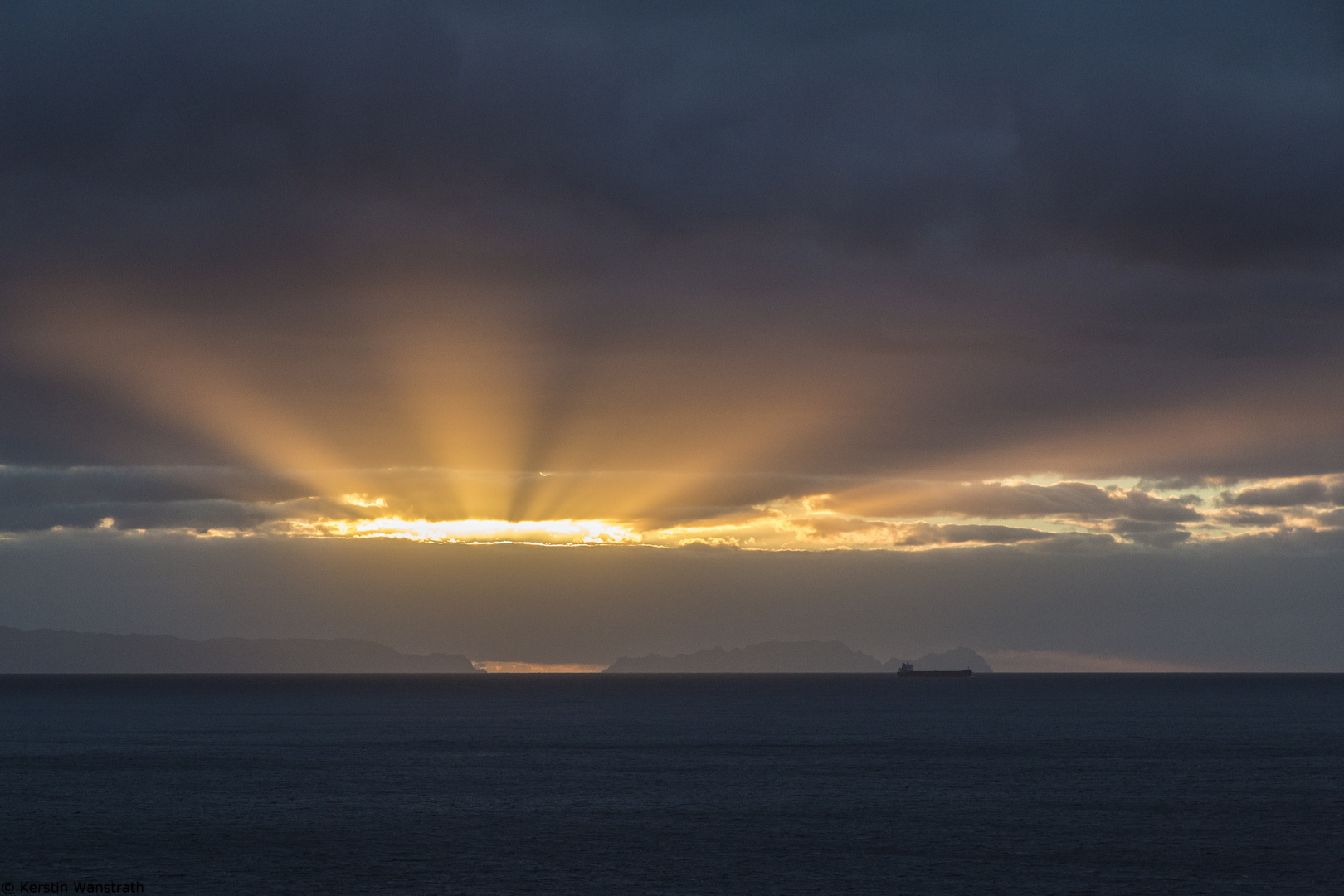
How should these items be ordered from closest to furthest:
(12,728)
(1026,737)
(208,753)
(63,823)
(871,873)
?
(871,873), (63,823), (208,753), (1026,737), (12,728)

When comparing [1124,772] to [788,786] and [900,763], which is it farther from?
[788,786]

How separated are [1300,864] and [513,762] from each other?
8284 centimetres

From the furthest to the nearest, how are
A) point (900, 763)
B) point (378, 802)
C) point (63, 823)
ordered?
point (900, 763) → point (378, 802) → point (63, 823)

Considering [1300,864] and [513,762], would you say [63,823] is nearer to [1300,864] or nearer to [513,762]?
[513,762]

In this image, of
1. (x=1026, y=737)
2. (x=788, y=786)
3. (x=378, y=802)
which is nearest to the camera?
(x=378, y=802)

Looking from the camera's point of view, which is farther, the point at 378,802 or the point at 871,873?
the point at 378,802

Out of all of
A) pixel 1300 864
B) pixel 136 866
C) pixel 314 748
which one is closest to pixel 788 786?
pixel 1300 864

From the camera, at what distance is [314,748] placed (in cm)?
15775

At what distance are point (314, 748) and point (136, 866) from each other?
283ft

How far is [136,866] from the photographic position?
73.4 m

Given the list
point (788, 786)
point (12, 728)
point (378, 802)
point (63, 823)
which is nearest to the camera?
point (63, 823)

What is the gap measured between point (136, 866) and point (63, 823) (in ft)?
63.7

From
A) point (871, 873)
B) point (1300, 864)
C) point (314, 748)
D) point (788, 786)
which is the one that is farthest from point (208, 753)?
point (1300, 864)

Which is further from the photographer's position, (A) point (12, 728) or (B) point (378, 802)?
(A) point (12, 728)
